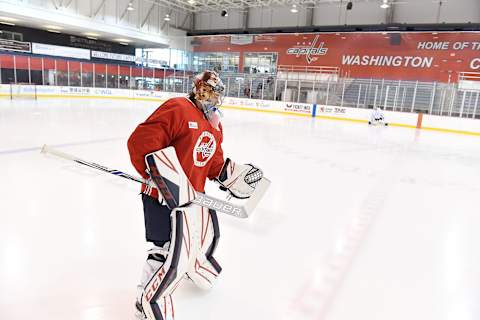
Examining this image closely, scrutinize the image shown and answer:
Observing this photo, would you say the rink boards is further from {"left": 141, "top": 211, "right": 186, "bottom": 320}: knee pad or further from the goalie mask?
{"left": 141, "top": 211, "right": 186, "bottom": 320}: knee pad

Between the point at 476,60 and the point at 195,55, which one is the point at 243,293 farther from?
the point at 195,55

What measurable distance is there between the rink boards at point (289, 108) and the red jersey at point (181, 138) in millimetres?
10682

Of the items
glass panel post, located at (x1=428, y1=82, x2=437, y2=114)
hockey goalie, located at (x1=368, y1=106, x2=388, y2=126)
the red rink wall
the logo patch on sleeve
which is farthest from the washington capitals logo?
the logo patch on sleeve

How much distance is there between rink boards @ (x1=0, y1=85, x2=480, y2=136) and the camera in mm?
12383

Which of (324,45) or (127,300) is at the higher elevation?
(324,45)

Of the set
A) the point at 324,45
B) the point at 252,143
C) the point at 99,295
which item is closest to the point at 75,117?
the point at 252,143

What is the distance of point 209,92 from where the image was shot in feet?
5.05

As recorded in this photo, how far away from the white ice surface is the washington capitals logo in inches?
579

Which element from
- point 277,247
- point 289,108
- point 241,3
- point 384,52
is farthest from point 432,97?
point 277,247

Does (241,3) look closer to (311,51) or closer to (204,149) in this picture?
(311,51)

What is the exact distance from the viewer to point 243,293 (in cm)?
201

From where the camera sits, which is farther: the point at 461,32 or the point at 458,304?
the point at 461,32

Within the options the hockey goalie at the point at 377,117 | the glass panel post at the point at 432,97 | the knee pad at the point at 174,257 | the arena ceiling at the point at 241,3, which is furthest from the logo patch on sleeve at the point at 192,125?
the arena ceiling at the point at 241,3

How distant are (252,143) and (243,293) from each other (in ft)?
18.0
